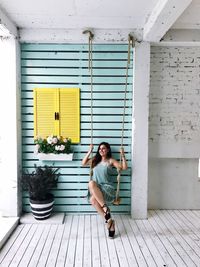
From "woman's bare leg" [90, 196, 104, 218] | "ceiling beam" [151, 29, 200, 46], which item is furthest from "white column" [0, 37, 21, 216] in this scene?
"ceiling beam" [151, 29, 200, 46]

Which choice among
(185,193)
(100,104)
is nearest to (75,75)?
(100,104)

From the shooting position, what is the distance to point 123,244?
3572mm

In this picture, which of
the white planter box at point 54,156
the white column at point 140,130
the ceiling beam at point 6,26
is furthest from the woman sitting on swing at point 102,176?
the ceiling beam at point 6,26

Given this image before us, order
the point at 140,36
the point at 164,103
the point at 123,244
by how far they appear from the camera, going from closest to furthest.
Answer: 1. the point at 123,244
2. the point at 140,36
3. the point at 164,103

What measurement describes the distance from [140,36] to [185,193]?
2785 millimetres

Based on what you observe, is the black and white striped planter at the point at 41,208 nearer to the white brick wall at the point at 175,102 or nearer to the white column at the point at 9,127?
the white column at the point at 9,127

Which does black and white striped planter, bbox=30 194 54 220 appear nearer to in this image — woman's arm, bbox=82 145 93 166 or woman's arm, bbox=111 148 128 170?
woman's arm, bbox=82 145 93 166

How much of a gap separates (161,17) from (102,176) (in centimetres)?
236

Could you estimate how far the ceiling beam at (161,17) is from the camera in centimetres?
303

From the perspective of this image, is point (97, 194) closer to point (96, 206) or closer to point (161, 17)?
point (96, 206)

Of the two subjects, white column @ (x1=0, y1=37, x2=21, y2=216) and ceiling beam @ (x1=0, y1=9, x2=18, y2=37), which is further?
white column @ (x1=0, y1=37, x2=21, y2=216)

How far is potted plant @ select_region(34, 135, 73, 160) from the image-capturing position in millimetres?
4367

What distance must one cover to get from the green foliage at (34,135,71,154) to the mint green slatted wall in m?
0.21

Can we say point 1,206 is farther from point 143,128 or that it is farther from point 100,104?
point 143,128
